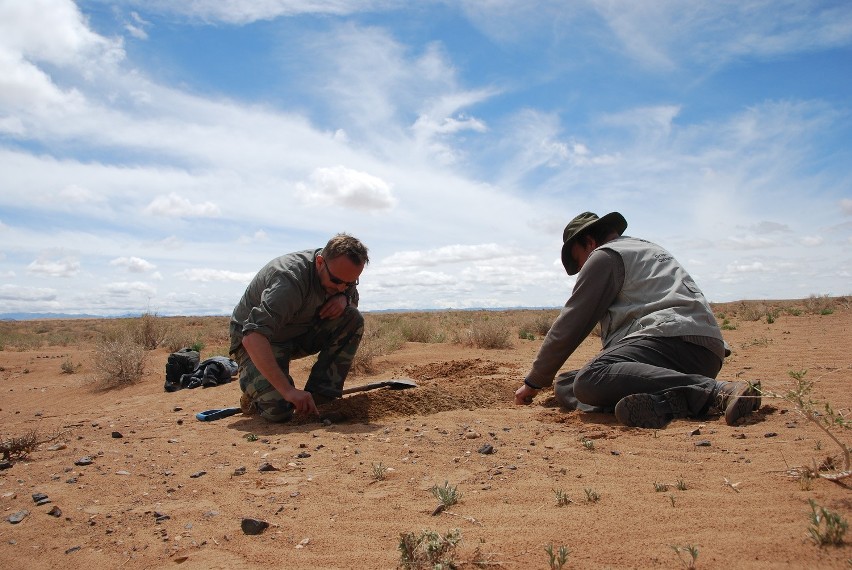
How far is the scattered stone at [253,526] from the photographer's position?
205 cm

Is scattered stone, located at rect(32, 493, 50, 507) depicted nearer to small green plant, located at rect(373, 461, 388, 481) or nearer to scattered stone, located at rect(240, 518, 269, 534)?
scattered stone, located at rect(240, 518, 269, 534)

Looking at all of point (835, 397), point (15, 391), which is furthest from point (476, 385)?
point (15, 391)

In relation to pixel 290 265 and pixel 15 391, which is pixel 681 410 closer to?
pixel 290 265

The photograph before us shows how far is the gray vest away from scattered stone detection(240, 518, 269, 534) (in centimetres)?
236

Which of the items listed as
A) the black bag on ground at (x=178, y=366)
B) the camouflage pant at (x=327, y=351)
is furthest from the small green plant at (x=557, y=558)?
the black bag on ground at (x=178, y=366)

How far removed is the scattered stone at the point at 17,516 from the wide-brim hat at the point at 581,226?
3370 millimetres

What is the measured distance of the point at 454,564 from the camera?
161cm

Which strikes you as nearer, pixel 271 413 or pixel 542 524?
pixel 542 524

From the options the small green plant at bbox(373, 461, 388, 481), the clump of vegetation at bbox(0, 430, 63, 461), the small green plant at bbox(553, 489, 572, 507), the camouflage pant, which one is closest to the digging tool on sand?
the camouflage pant

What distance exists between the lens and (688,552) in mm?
1540

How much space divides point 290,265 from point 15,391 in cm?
639

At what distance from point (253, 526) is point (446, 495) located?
71 centimetres

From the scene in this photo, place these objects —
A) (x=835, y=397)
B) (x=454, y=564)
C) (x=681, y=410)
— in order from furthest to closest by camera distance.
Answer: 1. (x=835, y=397)
2. (x=681, y=410)
3. (x=454, y=564)

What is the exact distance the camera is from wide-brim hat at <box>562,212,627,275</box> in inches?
155
